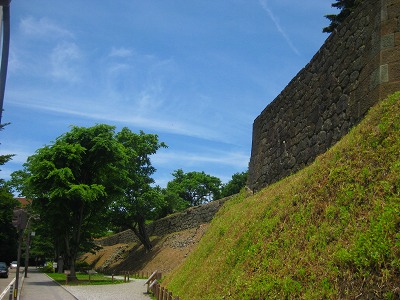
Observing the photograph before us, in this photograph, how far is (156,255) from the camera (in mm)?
37562

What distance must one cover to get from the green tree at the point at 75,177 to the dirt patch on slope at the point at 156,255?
22.8 feet

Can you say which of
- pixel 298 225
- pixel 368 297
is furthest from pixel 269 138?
pixel 368 297

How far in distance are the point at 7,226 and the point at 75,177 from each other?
34377 millimetres

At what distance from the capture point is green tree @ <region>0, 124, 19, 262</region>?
51.7 metres

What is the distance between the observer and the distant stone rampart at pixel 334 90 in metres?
8.09

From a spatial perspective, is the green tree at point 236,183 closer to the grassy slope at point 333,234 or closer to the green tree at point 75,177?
the green tree at point 75,177

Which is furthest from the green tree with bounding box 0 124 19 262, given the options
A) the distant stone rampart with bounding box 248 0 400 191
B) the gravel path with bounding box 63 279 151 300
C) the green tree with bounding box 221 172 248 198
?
the distant stone rampart with bounding box 248 0 400 191

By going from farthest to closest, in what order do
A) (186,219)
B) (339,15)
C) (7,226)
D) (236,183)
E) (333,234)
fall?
(236,183) < (7,226) < (186,219) < (339,15) < (333,234)

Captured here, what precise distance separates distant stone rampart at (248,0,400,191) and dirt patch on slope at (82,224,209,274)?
16721mm

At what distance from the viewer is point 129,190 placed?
41031 millimetres

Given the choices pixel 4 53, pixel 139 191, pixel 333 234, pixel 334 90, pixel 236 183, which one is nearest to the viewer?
pixel 4 53

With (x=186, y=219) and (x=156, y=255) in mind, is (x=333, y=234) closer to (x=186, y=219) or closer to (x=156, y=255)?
(x=156, y=255)

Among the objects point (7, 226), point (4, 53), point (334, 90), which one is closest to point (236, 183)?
point (7, 226)

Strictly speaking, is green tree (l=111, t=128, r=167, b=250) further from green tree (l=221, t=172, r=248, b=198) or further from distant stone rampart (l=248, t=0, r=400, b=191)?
distant stone rampart (l=248, t=0, r=400, b=191)
